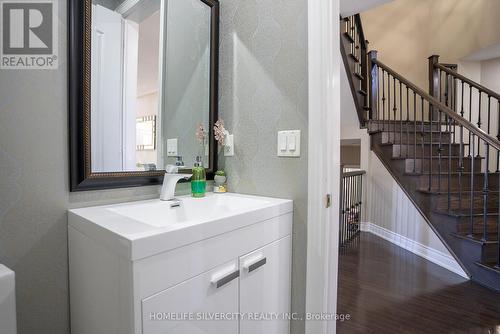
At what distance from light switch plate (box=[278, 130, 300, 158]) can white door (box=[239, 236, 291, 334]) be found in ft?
1.26

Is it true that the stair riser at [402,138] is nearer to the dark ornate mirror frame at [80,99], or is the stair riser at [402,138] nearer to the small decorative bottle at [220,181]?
the small decorative bottle at [220,181]

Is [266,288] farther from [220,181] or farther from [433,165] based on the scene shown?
[433,165]

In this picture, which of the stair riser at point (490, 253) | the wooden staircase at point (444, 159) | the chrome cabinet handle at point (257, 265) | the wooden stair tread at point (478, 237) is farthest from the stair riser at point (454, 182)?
the chrome cabinet handle at point (257, 265)

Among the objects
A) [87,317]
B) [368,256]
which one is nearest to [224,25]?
[87,317]

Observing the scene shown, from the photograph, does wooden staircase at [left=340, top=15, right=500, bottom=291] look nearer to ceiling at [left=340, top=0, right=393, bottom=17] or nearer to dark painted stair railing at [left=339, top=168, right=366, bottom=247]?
ceiling at [left=340, top=0, right=393, bottom=17]

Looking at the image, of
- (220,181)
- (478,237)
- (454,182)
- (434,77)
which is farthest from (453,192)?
(220,181)

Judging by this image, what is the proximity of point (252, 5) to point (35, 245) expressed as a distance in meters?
1.40

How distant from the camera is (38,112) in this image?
2.93 ft

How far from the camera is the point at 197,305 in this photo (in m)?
0.80

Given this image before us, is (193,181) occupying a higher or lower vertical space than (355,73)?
lower

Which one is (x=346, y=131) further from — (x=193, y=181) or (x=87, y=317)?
(x=87, y=317)

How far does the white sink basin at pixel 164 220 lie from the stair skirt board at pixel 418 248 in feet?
7.57

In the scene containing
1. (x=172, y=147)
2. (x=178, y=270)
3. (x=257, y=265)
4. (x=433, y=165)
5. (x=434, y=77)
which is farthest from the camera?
(x=434, y=77)

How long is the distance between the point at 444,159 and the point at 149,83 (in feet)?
10.9
